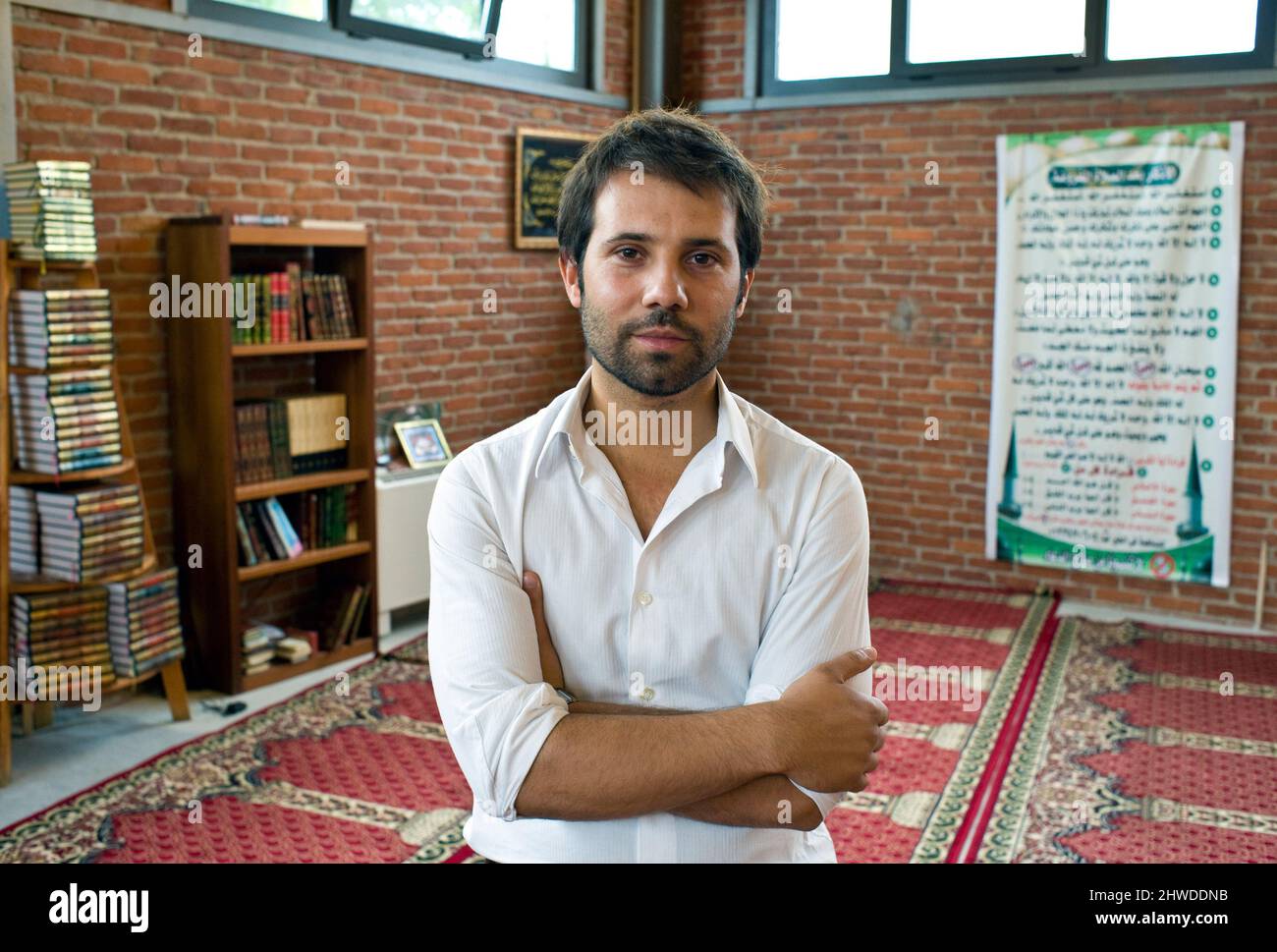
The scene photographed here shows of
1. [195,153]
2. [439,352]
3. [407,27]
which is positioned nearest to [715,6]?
[407,27]

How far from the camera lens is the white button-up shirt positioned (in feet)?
5.03

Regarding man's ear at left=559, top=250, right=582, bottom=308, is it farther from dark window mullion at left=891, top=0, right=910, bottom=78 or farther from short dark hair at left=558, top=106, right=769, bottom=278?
dark window mullion at left=891, top=0, right=910, bottom=78

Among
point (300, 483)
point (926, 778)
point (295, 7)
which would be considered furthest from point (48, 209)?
point (926, 778)

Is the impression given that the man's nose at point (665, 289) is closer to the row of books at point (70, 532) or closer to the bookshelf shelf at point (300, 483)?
the row of books at point (70, 532)

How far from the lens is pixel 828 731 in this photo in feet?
5.00

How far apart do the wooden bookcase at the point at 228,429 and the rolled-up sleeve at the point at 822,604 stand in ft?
10.1

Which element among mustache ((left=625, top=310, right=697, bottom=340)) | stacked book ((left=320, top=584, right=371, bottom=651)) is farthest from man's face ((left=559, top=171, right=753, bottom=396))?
stacked book ((left=320, top=584, right=371, bottom=651))

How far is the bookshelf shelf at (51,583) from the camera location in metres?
3.64

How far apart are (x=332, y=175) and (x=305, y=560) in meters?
1.56

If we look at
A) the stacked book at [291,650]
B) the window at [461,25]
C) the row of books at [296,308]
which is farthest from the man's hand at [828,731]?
the window at [461,25]

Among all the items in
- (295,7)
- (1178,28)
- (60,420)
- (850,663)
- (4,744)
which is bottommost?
(4,744)

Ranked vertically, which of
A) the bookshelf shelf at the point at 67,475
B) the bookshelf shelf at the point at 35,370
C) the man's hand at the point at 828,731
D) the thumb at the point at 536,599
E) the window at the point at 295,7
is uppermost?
the window at the point at 295,7

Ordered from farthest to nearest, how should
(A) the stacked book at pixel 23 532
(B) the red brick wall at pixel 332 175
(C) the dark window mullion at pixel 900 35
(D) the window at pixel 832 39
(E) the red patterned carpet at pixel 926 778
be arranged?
1. (D) the window at pixel 832 39
2. (C) the dark window mullion at pixel 900 35
3. (B) the red brick wall at pixel 332 175
4. (A) the stacked book at pixel 23 532
5. (E) the red patterned carpet at pixel 926 778

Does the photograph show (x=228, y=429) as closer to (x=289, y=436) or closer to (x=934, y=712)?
(x=289, y=436)
